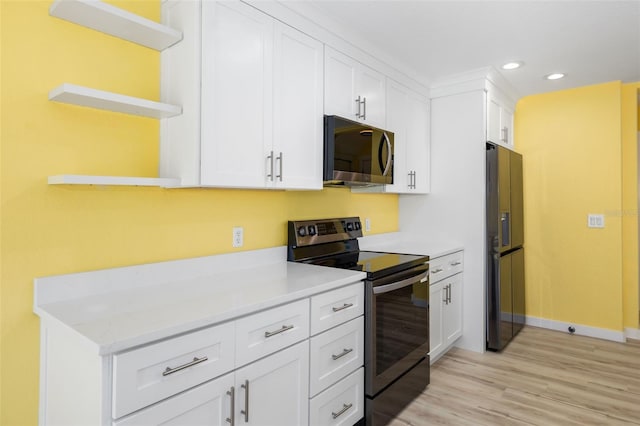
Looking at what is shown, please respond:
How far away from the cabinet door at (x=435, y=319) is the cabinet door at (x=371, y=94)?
4.22 ft

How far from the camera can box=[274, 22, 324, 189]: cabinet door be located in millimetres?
1990

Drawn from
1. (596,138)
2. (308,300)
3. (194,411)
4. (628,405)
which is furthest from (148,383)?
(596,138)

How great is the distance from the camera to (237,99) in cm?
178

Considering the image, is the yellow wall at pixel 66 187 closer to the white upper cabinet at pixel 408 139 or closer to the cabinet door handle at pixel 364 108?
the cabinet door handle at pixel 364 108

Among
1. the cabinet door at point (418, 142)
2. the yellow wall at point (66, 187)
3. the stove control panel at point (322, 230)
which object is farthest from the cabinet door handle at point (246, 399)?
the cabinet door at point (418, 142)

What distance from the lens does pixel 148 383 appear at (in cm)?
115

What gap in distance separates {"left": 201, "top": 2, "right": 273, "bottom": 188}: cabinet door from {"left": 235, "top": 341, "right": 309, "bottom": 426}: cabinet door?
80 centimetres

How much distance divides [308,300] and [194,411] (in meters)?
0.63

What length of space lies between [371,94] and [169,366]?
217 centimetres

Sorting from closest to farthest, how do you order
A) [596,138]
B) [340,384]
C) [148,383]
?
A: [148,383]
[340,384]
[596,138]

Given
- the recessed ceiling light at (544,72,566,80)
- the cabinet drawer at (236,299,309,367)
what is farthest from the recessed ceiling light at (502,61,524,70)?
the cabinet drawer at (236,299,309,367)

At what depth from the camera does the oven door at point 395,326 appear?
2045 millimetres

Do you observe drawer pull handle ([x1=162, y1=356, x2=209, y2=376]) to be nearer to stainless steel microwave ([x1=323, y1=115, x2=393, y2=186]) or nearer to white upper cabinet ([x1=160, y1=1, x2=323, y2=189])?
white upper cabinet ([x1=160, y1=1, x2=323, y2=189])

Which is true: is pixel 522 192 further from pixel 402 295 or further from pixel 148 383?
pixel 148 383
